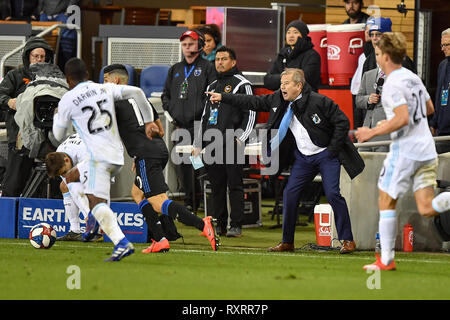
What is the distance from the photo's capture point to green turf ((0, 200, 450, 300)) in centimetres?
678

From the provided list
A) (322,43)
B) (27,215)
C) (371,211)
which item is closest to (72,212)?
(27,215)

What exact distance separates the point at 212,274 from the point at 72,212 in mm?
3430

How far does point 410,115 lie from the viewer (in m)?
7.97

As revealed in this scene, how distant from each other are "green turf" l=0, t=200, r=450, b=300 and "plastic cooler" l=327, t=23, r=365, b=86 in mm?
4436

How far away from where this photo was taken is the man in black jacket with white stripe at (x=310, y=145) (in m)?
10.0

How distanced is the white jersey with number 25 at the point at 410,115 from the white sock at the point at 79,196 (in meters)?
3.71

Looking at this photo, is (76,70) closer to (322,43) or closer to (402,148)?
(402,148)

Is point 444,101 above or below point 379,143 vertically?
above

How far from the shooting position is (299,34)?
12344 mm

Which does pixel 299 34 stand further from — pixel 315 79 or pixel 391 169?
pixel 391 169

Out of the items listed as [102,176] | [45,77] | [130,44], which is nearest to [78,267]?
[102,176]

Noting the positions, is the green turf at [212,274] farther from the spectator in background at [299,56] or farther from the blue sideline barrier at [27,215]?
the spectator in background at [299,56]
